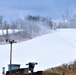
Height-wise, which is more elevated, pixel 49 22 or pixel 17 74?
pixel 49 22

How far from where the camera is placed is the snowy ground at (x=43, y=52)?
1093 inches

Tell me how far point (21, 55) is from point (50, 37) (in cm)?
786

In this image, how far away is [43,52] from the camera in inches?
1220

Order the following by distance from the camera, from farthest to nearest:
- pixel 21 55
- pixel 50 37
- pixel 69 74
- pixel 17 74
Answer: pixel 50 37
pixel 21 55
pixel 69 74
pixel 17 74

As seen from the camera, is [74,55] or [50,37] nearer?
[74,55]

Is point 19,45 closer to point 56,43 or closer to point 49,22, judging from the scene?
point 56,43

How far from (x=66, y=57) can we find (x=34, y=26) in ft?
59.6

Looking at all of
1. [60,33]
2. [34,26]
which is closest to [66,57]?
[60,33]

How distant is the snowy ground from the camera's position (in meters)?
27.8

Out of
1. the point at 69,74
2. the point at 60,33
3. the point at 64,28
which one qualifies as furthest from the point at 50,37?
the point at 69,74

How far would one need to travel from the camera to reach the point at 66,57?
93.8 ft

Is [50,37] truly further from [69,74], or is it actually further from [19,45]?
[69,74]

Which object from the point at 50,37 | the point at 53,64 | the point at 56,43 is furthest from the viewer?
the point at 50,37

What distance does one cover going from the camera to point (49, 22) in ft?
154
